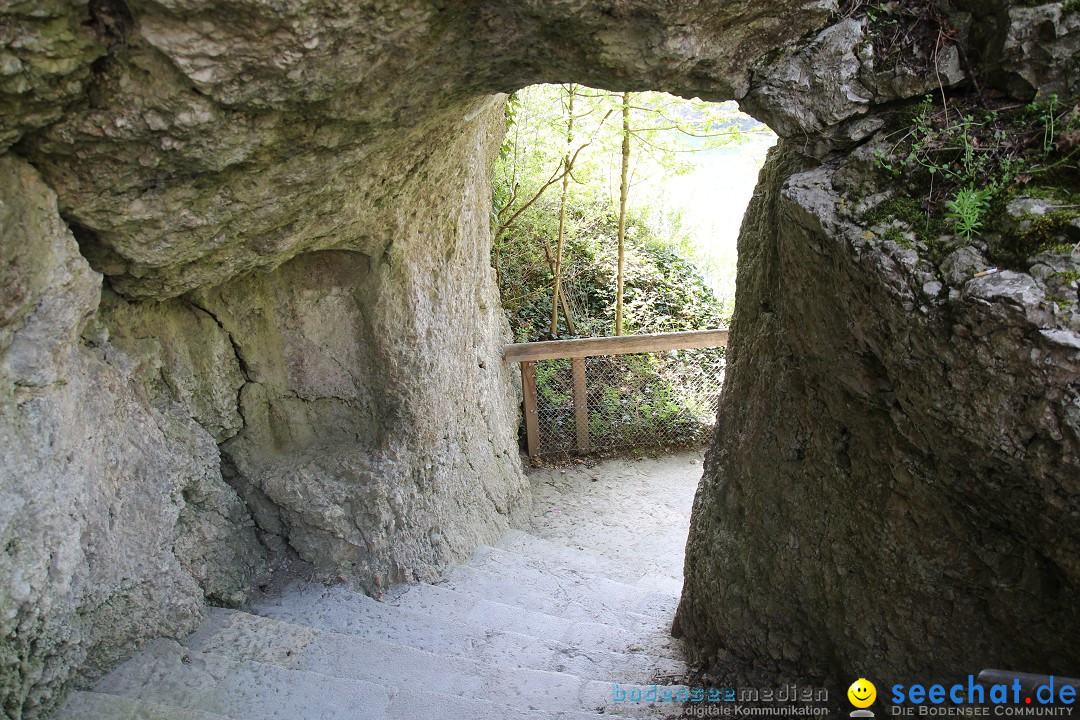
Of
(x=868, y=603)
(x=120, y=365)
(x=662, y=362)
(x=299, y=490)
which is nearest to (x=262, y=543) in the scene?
(x=299, y=490)

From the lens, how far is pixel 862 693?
2498 mm

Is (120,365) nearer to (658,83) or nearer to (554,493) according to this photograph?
(658,83)

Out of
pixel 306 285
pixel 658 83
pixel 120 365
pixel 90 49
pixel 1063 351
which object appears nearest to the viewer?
pixel 1063 351

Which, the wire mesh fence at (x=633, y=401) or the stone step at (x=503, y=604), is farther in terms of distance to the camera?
the wire mesh fence at (x=633, y=401)

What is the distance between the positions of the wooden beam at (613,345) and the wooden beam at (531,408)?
0.15 meters

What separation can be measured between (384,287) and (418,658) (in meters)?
1.99

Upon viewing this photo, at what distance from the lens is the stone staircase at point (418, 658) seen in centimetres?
301

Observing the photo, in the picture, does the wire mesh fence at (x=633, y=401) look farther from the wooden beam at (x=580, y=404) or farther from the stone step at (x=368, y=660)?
the stone step at (x=368, y=660)

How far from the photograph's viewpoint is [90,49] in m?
2.07

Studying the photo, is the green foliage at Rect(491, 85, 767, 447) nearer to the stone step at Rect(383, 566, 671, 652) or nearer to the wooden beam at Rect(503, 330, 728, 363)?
the wooden beam at Rect(503, 330, 728, 363)

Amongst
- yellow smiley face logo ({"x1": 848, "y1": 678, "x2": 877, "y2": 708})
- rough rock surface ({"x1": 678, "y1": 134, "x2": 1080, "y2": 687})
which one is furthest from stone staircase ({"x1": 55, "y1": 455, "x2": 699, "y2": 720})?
yellow smiley face logo ({"x1": 848, "y1": 678, "x2": 877, "y2": 708})

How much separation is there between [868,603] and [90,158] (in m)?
3.10

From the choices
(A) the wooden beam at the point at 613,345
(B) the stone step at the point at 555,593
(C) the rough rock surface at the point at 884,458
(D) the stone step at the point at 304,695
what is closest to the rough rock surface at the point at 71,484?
(D) the stone step at the point at 304,695

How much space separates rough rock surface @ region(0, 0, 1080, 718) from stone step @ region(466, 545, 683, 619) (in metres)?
Result: 0.85
